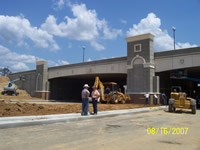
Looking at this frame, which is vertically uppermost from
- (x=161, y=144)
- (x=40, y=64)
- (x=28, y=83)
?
(x=40, y=64)

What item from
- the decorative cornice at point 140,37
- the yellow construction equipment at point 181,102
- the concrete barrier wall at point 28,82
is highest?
the decorative cornice at point 140,37

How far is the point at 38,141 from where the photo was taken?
5883 mm

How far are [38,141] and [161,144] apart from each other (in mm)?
3540

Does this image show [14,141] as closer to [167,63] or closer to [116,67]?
[167,63]

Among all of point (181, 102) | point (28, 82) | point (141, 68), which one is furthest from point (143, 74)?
point (28, 82)

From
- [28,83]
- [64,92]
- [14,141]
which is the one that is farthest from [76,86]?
[14,141]

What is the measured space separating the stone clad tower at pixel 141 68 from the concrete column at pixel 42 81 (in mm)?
19614

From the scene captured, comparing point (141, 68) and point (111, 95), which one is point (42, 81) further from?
point (141, 68)

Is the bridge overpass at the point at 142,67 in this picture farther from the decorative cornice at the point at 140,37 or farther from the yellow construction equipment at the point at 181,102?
the yellow construction equipment at the point at 181,102

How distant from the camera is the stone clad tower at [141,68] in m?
25.2

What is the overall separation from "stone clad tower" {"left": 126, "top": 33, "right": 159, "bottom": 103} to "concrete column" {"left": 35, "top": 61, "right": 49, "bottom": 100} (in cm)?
1961

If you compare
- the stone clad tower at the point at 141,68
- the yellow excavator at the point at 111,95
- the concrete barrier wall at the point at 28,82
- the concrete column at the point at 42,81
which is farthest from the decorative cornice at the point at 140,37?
the concrete barrier wall at the point at 28,82

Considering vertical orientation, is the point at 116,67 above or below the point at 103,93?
above

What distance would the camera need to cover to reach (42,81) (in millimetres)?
40125
